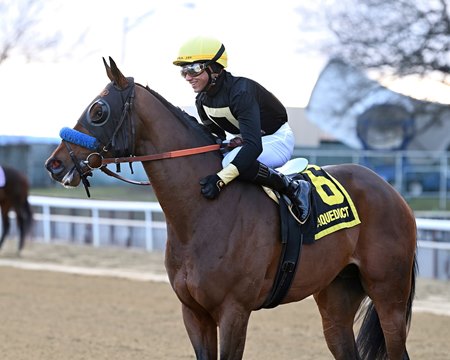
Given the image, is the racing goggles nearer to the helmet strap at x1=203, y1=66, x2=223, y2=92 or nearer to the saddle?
the helmet strap at x1=203, y1=66, x2=223, y2=92

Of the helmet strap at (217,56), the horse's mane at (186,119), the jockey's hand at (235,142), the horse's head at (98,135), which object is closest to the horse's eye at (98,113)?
the horse's head at (98,135)

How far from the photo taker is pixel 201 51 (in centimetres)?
450

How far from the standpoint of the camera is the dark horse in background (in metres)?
14.9

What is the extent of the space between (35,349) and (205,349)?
9.16 feet

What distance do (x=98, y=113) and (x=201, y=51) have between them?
26.1 inches

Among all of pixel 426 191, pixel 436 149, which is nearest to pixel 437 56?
pixel 426 191

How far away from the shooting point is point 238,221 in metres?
4.47

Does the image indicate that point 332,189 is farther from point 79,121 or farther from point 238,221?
point 79,121

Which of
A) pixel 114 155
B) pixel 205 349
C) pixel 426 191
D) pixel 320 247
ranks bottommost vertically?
pixel 426 191

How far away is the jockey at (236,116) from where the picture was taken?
4.44m

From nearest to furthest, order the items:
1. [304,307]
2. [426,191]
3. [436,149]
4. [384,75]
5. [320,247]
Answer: [320,247] < [304,307] < [384,75] < [426,191] < [436,149]

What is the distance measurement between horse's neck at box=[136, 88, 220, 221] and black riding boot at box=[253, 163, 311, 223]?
0.33 metres

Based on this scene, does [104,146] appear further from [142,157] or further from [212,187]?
[212,187]

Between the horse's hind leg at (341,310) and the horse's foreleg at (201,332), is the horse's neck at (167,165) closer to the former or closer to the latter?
the horse's foreleg at (201,332)
